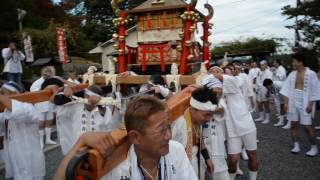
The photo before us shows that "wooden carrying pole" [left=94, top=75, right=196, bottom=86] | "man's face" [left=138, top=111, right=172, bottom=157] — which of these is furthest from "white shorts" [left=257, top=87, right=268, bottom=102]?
"man's face" [left=138, top=111, right=172, bottom=157]

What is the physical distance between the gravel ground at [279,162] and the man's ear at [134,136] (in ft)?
13.2

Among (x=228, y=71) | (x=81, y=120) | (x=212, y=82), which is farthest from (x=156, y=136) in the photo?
(x=228, y=71)

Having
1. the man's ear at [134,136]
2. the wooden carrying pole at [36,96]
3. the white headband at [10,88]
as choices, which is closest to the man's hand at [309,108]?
the wooden carrying pole at [36,96]

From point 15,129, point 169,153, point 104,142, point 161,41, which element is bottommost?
point 15,129

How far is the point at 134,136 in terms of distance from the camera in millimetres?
1659

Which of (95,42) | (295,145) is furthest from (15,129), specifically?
(95,42)

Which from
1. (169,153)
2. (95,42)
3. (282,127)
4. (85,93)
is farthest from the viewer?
(95,42)

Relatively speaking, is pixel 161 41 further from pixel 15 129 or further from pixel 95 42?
pixel 95 42

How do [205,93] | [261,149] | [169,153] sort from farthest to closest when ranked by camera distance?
[261,149]
[205,93]
[169,153]

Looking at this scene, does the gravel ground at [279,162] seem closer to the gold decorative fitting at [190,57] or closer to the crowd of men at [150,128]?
the crowd of men at [150,128]

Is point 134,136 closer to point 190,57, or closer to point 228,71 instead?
point 190,57

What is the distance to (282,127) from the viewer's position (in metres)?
9.18

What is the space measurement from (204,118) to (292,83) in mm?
4141

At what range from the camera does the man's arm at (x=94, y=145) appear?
1407 mm
